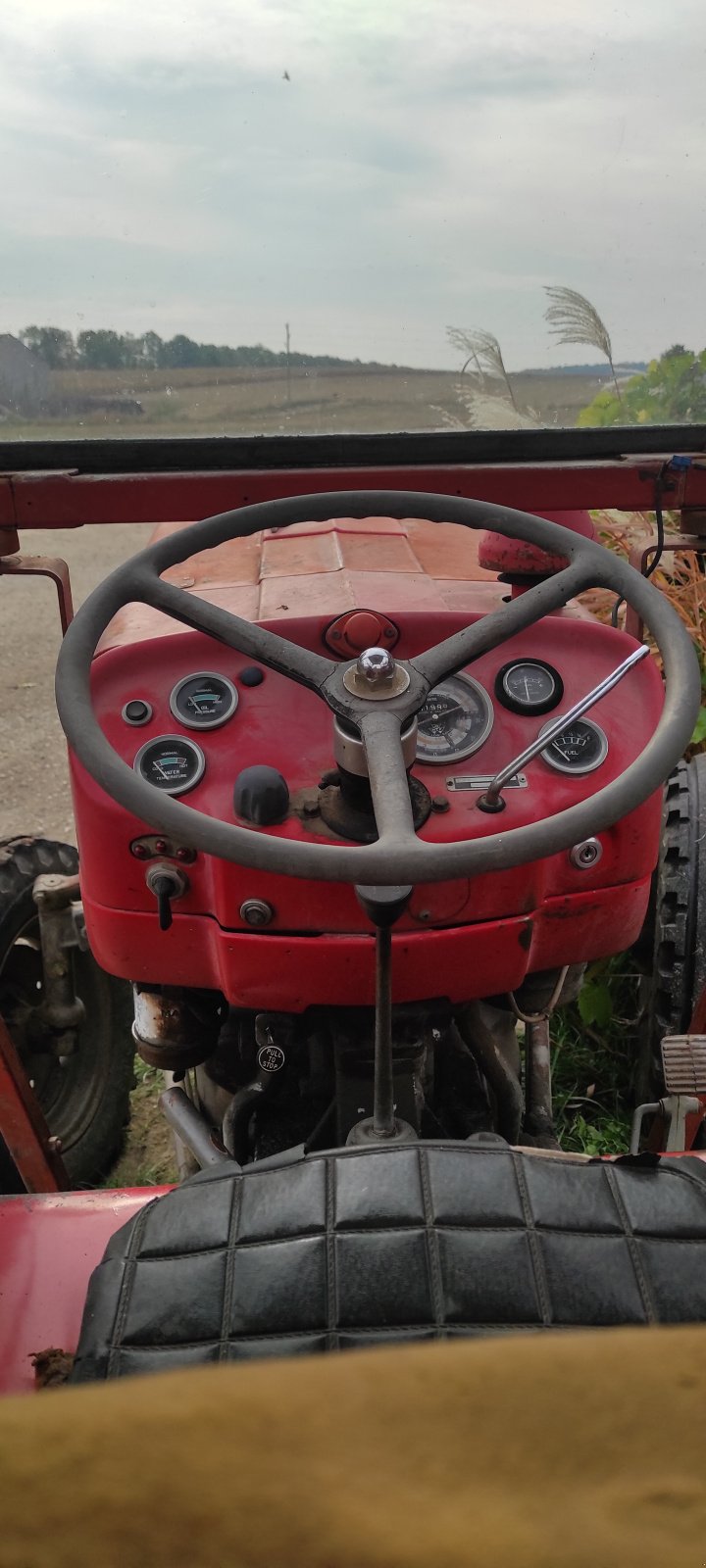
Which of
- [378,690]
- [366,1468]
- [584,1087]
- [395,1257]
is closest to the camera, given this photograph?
[366,1468]

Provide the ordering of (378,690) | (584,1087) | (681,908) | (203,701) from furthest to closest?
1. (584,1087)
2. (681,908)
3. (203,701)
4. (378,690)

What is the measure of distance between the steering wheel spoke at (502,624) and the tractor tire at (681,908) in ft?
2.39

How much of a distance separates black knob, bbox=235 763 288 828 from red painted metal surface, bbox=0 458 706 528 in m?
0.45

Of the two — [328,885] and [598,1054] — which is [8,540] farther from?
[598,1054]

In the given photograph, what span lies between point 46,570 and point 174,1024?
2.08ft

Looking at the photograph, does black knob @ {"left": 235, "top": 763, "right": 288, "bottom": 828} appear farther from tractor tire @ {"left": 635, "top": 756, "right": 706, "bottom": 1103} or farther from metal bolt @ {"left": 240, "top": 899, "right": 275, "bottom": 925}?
tractor tire @ {"left": 635, "top": 756, "right": 706, "bottom": 1103}

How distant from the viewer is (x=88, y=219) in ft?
4.53

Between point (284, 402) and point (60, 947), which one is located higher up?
point (284, 402)

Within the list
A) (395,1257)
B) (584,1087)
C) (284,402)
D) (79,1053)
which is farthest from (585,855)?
(584,1087)

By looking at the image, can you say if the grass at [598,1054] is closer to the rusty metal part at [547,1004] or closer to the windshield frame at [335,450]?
the rusty metal part at [547,1004]


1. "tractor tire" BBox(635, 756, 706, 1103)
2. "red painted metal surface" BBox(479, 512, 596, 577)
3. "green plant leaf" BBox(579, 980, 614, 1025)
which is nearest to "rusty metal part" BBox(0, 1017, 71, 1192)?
"red painted metal surface" BBox(479, 512, 596, 577)

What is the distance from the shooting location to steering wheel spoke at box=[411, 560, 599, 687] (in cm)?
131

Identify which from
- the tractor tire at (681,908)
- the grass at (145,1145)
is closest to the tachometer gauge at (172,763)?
the tractor tire at (681,908)

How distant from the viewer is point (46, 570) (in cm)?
161
